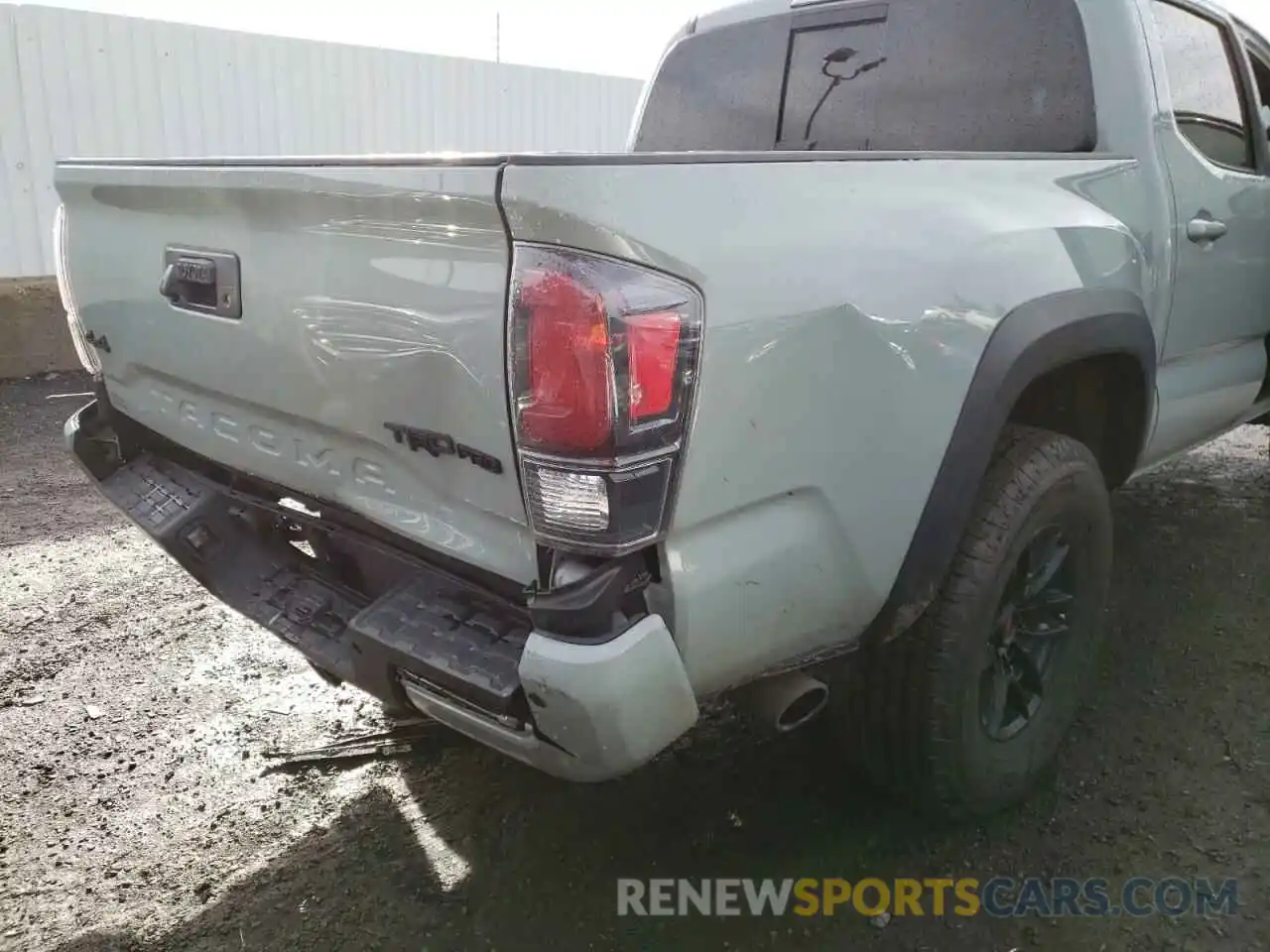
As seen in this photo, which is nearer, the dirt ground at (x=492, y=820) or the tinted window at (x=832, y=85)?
the dirt ground at (x=492, y=820)

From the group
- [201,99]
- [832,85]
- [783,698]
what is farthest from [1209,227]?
[201,99]

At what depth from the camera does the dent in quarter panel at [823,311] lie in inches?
59.3

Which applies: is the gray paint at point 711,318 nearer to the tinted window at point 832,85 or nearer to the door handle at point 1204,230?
the door handle at point 1204,230

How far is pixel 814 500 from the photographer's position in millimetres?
1751

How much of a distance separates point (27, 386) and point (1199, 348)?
24.2 feet

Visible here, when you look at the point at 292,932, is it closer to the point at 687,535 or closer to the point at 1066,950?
the point at 687,535

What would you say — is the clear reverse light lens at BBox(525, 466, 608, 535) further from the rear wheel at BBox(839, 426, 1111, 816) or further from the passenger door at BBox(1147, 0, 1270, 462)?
the passenger door at BBox(1147, 0, 1270, 462)

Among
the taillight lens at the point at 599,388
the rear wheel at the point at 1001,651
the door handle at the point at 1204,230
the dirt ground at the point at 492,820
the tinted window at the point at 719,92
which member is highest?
the tinted window at the point at 719,92

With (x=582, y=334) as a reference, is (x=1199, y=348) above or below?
below

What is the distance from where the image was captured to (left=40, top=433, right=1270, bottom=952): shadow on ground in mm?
2064

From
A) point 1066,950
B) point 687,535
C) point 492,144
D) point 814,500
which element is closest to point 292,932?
point 687,535

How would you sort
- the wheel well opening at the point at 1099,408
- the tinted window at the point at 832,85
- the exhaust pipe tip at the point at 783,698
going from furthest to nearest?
the tinted window at the point at 832,85
the wheel well opening at the point at 1099,408
the exhaust pipe tip at the point at 783,698

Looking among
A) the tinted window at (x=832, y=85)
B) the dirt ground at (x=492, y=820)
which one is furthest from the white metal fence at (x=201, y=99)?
the dirt ground at (x=492, y=820)

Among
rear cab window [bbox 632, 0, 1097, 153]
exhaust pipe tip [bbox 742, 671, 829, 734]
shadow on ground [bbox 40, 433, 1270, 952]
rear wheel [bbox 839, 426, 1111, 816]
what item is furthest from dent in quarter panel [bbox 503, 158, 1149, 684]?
rear cab window [bbox 632, 0, 1097, 153]
